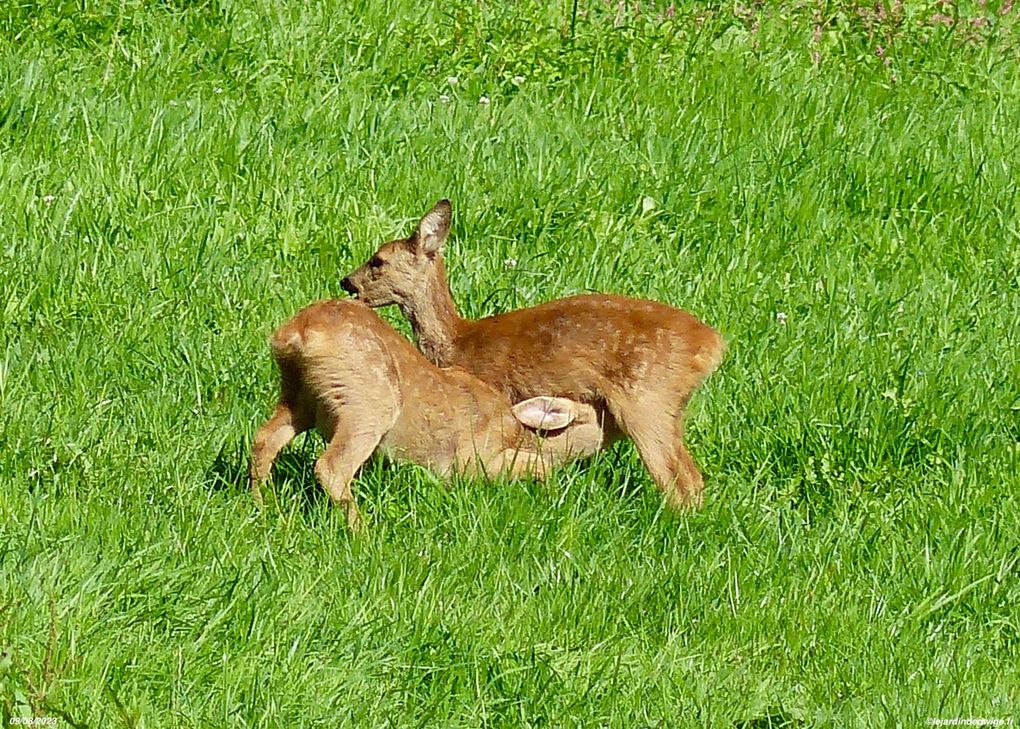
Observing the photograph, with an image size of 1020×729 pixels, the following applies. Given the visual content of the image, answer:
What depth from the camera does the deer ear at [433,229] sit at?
7.52 m

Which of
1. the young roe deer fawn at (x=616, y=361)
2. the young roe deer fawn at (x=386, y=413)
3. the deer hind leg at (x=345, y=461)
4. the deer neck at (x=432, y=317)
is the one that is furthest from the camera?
the deer neck at (x=432, y=317)

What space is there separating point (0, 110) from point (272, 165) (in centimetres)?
140

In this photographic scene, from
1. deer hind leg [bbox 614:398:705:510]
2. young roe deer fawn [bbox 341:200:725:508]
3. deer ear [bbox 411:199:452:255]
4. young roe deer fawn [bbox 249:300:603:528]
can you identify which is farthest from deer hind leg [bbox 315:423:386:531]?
deer ear [bbox 411:199:452:255]

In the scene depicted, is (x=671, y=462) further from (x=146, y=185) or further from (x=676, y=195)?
(x=146, y=185)

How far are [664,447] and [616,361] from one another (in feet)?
1.33

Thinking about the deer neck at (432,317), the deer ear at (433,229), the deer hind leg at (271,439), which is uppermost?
the deer ear at (433,229)

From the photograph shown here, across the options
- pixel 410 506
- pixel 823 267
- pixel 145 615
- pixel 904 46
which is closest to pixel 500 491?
pixel 410 506

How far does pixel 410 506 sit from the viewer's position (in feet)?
Result: 20.2

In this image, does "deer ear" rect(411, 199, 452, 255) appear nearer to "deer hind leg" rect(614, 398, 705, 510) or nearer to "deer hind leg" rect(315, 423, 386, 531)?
"deer hind leg" rect(614, 398, 705, 510)

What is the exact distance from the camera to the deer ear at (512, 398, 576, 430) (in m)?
6.78

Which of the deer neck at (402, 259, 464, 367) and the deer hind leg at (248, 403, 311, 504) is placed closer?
the deer hind leg at (248, 403, 311, 504)

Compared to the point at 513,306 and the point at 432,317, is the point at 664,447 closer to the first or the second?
the point at 432,317

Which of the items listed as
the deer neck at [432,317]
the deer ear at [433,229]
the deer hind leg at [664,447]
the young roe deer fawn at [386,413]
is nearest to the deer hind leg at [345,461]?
the young roe deer fawn at [386,413]

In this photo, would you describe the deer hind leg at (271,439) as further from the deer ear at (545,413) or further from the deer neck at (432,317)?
the deer neck at (432,317)
